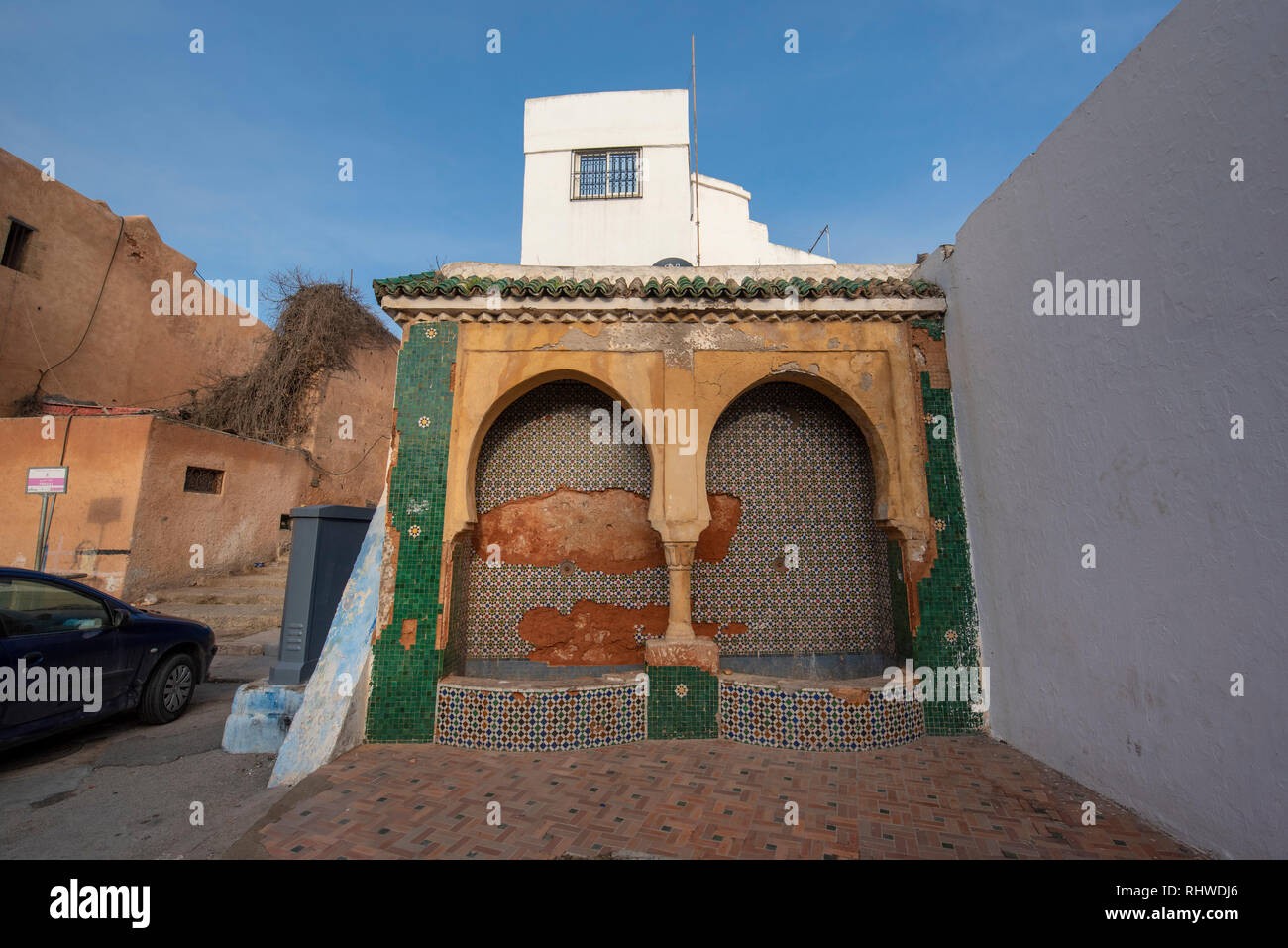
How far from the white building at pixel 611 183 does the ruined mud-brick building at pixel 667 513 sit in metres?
5.34

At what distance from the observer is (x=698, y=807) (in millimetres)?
3764

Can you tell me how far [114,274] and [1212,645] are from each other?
21.0 metres

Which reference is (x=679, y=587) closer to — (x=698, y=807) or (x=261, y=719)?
(x=698, y=807)

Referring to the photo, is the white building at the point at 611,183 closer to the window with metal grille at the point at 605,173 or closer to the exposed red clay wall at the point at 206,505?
the window with metal grille at the point at 605,173

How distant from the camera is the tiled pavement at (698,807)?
10.8ft

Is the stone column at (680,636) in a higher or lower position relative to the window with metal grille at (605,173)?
lower

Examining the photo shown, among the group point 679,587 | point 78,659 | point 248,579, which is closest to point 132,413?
point 248,579

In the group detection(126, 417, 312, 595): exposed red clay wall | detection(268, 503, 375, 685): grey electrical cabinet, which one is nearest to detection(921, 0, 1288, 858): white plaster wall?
detection(268, 503, 375, 685): grey electrical cabinet

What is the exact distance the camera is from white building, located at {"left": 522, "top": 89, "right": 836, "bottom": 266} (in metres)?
11.5

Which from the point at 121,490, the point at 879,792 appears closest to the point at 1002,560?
the point at 879,792

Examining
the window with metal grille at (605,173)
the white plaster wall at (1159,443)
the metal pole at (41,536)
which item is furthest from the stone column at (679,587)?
the metal pole at (41,536)

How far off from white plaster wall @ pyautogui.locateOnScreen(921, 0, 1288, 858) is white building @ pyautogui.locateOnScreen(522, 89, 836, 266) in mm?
7785
